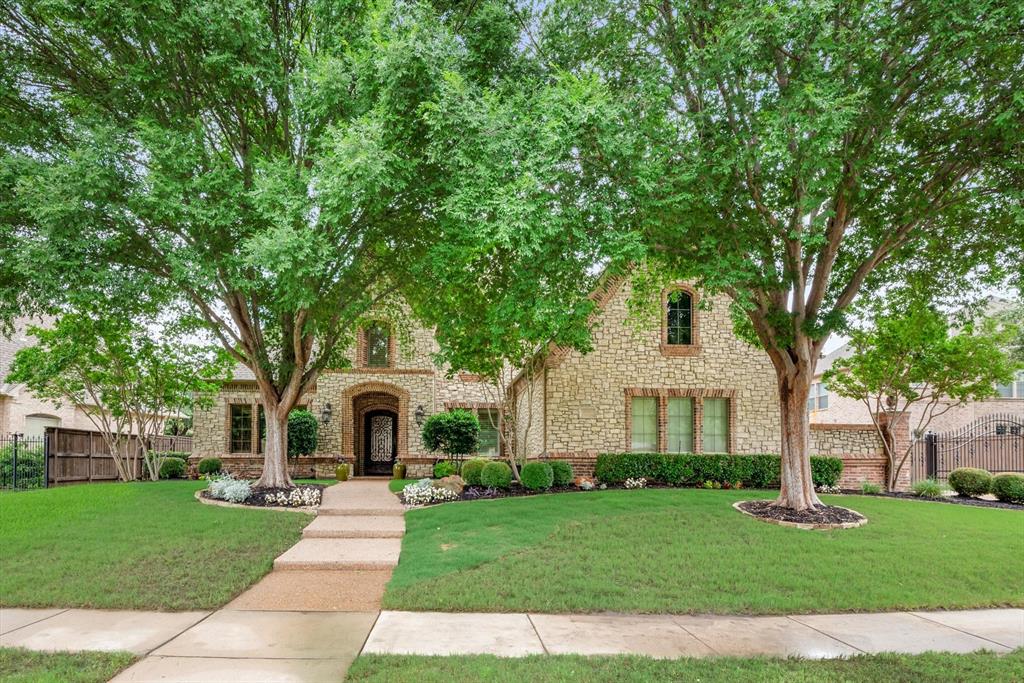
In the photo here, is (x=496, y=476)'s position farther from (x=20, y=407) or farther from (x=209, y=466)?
(x=20, y=407)

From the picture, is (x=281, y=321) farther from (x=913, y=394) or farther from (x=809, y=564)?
(x=913, y=394)

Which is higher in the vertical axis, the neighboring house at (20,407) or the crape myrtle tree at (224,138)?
the crape myrtle tree at (224,138)

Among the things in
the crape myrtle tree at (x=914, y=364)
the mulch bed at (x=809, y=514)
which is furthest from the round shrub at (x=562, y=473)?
the crape myrtle tree at (x=914, y=364)

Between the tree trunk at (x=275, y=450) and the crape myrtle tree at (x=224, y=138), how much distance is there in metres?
2.92

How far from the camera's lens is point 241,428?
2145cm

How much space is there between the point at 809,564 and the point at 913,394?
1071 cm

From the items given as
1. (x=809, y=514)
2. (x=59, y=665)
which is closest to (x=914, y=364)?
(x=809, y=514)

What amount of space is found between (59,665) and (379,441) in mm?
17965

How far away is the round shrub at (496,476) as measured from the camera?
1540 centimetres

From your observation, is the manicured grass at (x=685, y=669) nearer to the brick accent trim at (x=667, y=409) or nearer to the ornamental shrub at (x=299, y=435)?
the brick accent trim at (x=667, y=409)

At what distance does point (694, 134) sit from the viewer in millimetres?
10008

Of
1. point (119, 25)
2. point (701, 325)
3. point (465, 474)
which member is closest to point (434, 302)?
point (465, 474)

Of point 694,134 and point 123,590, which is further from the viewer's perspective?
point 694,134

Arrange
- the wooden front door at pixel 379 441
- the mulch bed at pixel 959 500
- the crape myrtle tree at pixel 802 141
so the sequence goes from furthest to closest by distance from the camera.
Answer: the wooden front door at pixel 379 441 → the mulch bed at pixel 959 500 → the crape myrtle tree at pixel 802 141
